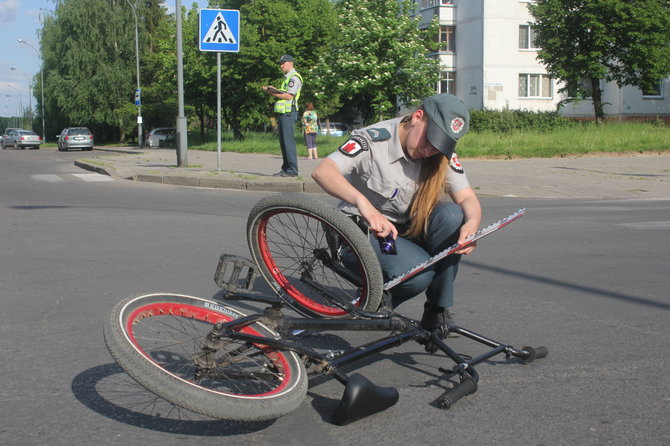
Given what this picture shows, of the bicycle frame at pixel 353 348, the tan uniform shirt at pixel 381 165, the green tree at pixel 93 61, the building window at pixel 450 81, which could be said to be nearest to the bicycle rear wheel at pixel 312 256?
the bicycle frame at pixel 353 348

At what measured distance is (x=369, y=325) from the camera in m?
3.17

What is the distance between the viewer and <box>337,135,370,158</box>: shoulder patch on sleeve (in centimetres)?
362

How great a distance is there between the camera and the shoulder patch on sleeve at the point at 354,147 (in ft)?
11.9

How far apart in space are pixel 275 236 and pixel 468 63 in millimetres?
48226

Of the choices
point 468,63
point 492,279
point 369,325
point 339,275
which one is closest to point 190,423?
point 369,325

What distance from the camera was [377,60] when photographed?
34875 millimetres

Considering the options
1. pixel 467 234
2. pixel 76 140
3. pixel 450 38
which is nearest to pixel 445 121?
pixel 467 234

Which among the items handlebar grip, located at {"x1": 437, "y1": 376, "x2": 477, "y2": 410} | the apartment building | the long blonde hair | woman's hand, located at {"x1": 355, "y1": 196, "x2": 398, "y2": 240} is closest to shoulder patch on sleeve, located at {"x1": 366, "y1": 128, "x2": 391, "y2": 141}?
the long blonde hair

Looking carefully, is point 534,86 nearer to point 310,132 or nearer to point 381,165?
point 310,132

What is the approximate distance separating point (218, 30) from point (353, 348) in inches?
494

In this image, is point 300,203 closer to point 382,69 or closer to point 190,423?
point 190,423

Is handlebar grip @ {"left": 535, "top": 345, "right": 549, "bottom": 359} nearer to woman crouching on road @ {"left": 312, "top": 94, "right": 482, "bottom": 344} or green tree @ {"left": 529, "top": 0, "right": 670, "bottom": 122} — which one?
woman crouching on road @ {"left": 312, "top": 94, "right": 482, "bottom": 344}

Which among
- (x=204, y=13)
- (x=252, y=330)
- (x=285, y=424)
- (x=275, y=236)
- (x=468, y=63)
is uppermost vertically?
(x=468, y=63)

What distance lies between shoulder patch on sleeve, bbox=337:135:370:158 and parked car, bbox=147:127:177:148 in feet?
144
